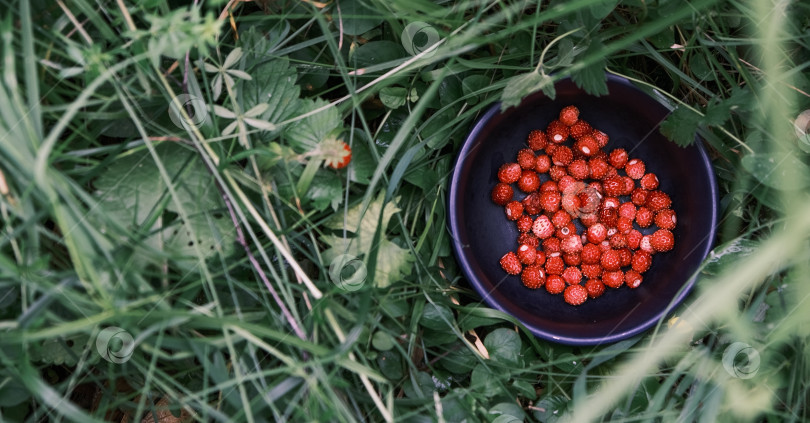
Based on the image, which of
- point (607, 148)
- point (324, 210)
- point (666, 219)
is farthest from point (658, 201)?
point (324, 210)

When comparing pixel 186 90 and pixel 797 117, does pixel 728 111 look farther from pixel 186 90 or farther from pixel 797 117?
pixel 186 90

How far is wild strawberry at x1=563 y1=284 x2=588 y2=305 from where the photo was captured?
1283mm

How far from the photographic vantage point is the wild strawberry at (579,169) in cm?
131

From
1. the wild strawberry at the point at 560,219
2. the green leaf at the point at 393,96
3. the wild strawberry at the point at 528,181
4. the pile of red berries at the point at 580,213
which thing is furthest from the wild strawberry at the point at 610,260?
the green leaf at the point at 393,96

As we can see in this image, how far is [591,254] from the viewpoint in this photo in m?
1.30

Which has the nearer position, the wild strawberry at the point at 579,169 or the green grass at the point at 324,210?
the green grass at the point at 324,210

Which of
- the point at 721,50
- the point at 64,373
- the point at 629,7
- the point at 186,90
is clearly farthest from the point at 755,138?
the point at 64,373

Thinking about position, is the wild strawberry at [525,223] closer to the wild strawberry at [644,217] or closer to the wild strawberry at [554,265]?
the wild strawberry at [554,265]

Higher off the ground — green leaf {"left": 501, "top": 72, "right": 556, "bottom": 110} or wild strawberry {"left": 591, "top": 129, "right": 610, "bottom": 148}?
green leaf {"left": 501, "top": 72, "right": 556, "bottom": 110}

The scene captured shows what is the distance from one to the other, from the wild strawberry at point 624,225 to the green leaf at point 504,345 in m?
0.34

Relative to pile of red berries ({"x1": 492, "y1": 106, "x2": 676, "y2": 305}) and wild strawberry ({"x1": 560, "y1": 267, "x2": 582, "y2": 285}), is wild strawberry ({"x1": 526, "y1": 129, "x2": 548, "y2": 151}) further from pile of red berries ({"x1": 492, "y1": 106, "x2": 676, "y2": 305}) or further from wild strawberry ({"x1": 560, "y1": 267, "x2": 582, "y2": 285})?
wild strawberry ({"x1": 560, "y1": 267, "x2": 582, "y2": 285})

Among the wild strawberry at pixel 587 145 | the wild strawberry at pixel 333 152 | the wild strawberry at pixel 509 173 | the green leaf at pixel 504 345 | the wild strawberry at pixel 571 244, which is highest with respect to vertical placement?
the wild strawberry at pixel 333 152

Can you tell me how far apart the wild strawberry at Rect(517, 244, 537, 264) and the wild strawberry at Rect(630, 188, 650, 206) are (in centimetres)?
24

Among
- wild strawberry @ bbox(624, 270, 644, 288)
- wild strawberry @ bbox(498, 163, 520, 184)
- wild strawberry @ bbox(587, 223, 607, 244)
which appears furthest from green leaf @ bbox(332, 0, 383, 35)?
wild strawberry @ bbox(624, 270, 644, 288)
